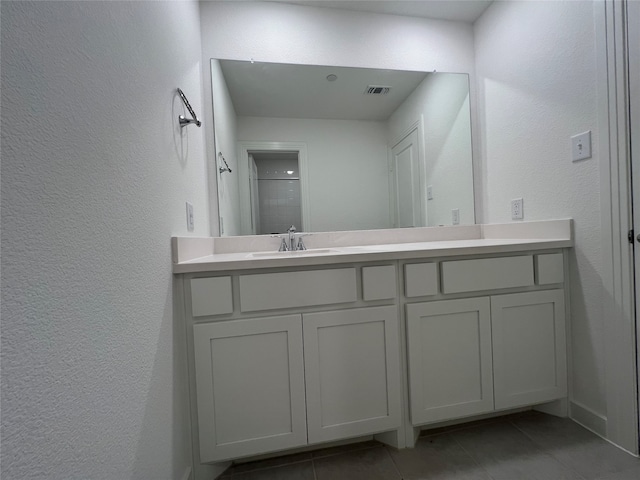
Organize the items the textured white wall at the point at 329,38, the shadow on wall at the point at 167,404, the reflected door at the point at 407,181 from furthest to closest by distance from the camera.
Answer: the reflected door at the point at 407,181 < the textured white wall at the point at 329,38 < the shadow on wall at the point at 167,404

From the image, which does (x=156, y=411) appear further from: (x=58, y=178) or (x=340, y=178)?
(x=340, y=178)

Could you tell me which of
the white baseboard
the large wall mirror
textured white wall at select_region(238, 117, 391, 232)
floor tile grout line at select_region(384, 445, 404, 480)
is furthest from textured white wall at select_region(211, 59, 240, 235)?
the white baseboard

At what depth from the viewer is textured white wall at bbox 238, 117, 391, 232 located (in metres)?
1.58

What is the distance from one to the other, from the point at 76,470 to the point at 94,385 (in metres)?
0.12

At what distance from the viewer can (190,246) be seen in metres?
1.05

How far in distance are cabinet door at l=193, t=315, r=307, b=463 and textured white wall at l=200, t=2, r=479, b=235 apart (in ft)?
2.26

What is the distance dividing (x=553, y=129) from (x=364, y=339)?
1309 millimetres

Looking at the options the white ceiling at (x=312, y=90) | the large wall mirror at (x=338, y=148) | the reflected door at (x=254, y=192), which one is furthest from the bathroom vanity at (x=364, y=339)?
the white ceiling at (x=312, y=90)

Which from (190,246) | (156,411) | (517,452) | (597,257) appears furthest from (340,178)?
(517,452)

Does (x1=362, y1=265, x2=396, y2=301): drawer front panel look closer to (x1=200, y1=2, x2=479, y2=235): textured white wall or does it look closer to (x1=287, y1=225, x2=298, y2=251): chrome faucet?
(x1=287, y1=225, x2=298, y2=251): chrome faucet

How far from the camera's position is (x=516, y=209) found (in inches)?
59.7

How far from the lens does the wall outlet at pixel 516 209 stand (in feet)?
4.88

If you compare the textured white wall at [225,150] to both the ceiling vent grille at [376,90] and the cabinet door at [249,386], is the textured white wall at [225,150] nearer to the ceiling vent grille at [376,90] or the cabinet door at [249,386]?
the cabinet door at [249,386]

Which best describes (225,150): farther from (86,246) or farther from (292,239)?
(86,246)
